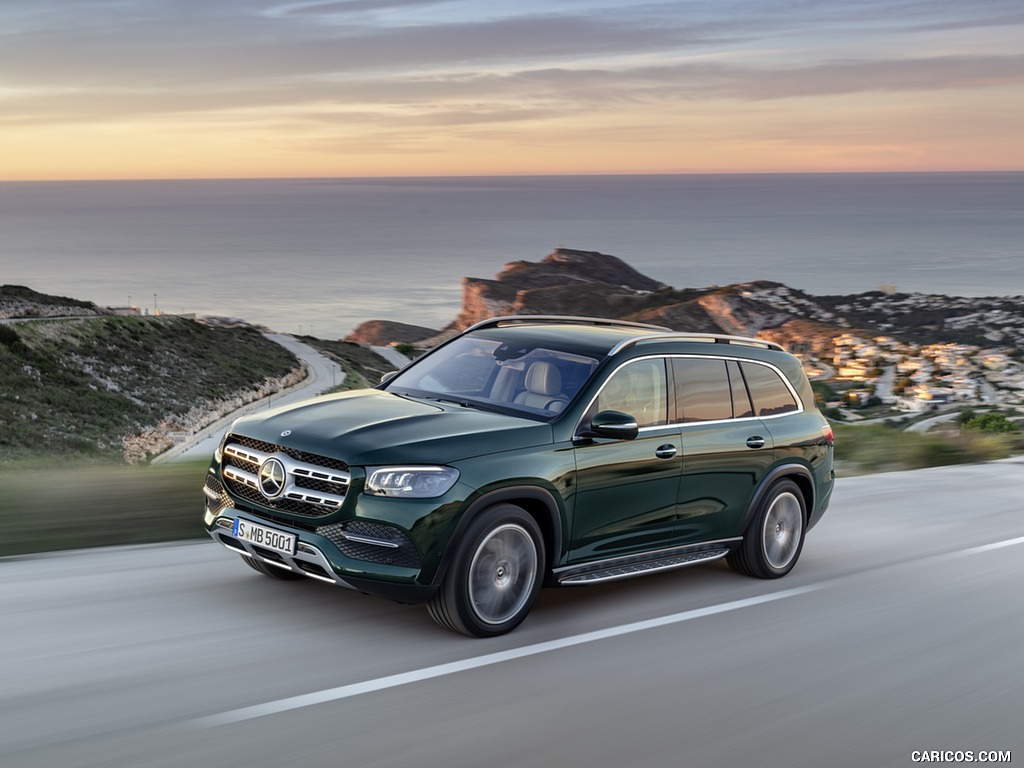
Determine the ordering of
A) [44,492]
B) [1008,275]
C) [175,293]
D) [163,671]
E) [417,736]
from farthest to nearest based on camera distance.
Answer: [1008,275] → [175,293] → [44,492] → [163,671] → [417,736]

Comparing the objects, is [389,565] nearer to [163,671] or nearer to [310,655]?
[310,655]

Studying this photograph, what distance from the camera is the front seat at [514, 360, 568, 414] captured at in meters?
6.48

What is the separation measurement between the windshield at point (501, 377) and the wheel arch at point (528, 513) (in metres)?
0.54

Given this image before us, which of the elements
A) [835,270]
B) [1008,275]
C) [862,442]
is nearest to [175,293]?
[835,270]

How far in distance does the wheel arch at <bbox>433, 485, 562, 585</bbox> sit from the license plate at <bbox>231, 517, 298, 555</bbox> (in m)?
0.78

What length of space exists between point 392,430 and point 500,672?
1361 mm

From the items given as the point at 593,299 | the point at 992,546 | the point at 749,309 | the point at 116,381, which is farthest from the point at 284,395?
the point at 992,546

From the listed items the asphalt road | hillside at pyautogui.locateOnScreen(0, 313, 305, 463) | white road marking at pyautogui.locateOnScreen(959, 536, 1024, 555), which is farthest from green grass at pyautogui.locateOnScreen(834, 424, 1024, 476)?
hillside at pyautogui.locateOnScreen(0, 313, 305, 463)

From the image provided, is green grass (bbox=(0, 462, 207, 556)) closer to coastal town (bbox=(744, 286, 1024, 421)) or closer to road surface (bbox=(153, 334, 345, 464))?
road surface (bbox=(153, 334, 345, 464))

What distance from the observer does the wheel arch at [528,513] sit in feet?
18.5

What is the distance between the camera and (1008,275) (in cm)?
18675

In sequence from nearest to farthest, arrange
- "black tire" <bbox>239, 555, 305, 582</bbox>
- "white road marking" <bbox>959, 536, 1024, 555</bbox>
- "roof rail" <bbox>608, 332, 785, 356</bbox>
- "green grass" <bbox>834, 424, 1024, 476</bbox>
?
"black tire" <bbox>239, 555, 305, 582</bbox> → "roof rail" <bbox>608, 332, 785, 356</bbox> → "white road marking" <bbox>959, 536, 1024, 555</bbox> → "green grass" <bbox>834, 424, 1024, 476</bbox>

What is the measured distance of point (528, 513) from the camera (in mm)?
6004

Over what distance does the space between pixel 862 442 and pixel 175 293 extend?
165157 millimetres
